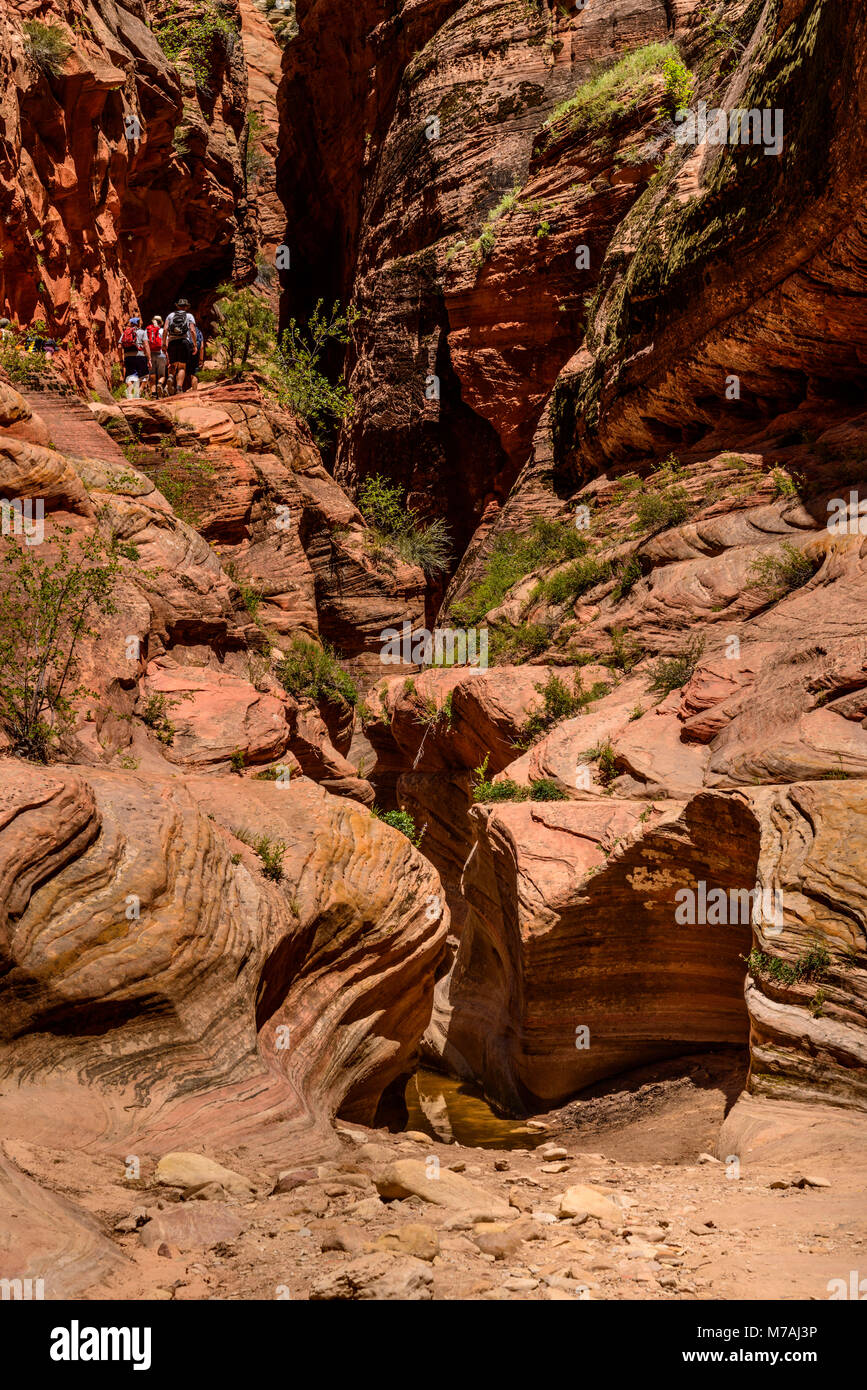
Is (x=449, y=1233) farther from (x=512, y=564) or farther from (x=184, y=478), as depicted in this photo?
(x=512, y=564)

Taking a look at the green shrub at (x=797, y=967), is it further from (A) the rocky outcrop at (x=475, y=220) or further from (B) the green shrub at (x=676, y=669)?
(A) the rocky outcrop at (x=475, y=220)

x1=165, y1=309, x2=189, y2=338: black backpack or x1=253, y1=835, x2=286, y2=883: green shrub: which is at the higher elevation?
x1=165, y1=309, x2=189, y2=338: black backpack

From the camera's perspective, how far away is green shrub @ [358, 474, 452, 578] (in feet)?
84.4

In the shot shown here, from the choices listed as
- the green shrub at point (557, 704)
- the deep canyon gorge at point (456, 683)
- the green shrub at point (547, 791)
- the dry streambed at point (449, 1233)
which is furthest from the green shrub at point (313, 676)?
the dry streambed at point (449, 1233)

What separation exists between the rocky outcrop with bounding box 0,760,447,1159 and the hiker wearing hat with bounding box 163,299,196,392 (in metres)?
13.5

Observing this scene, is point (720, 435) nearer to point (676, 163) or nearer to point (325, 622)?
point (676, 163)

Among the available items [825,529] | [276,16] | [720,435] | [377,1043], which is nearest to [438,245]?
[720,435]

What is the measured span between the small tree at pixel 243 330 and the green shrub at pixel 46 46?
16.7 ft

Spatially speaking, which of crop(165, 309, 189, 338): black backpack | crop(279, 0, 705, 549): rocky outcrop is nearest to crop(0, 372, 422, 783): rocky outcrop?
crop(165, 309, 189, 338): black backpack

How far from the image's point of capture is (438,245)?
87.5ft

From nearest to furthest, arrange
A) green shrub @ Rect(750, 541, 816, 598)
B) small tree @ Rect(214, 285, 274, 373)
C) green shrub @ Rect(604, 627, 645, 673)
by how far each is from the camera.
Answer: green shrub @ Rect(750, 541, 816, 598)
green shrub @ Rect(604, 627, 645, 673)
small tree @ Rect(214, 285, 274, 373)

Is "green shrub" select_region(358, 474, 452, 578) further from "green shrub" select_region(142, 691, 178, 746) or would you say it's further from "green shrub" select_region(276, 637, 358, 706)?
"green shrub" select_region(142, 691, 178, 746)

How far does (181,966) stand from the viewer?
24.1ft

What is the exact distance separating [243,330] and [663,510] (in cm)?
941
